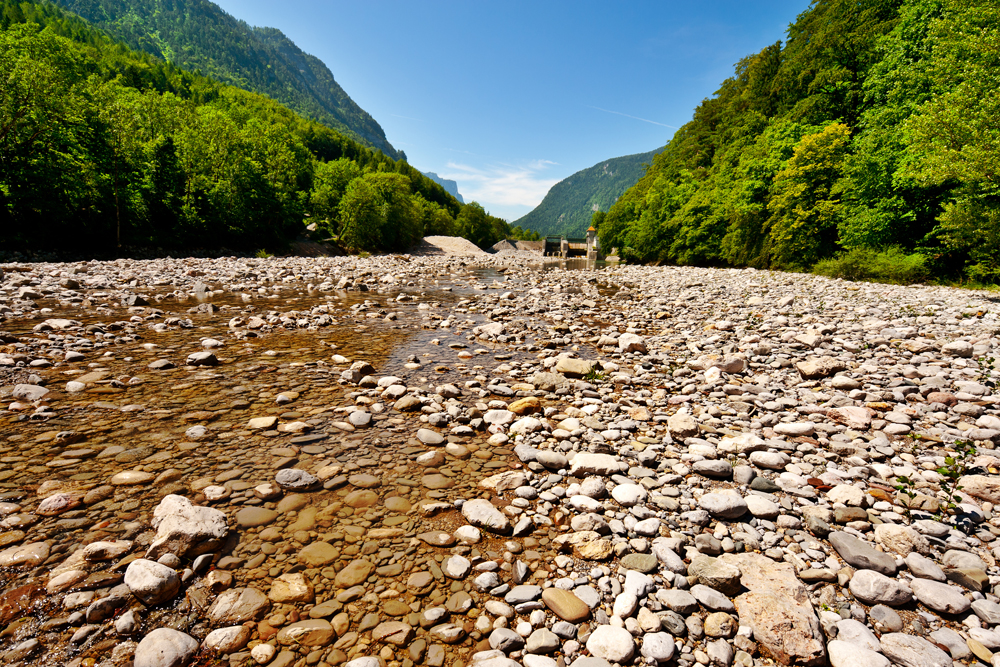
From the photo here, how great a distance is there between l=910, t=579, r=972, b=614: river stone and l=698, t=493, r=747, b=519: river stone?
3.38 ft

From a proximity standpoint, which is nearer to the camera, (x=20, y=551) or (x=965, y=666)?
(x=965, y=666)

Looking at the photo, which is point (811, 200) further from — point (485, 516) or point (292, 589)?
point (292, 589)

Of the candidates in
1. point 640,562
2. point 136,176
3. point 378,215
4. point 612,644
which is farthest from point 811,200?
point 378,215

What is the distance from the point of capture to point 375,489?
3.76 m

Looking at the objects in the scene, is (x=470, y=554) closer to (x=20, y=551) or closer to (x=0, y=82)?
(x=20, y=551)

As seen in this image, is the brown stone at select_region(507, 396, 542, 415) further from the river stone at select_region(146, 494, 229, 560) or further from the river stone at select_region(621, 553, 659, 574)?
the river stone at select_region(146, 494, 229, 560)

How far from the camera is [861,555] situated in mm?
2715

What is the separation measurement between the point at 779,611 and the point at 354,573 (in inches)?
112

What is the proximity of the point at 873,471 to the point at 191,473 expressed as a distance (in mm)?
6804

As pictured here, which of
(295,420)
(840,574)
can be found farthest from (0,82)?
(840,574)

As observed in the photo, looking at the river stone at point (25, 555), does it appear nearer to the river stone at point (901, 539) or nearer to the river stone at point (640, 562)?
the river stone at point (640, 562)

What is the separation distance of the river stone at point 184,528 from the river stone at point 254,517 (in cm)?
13

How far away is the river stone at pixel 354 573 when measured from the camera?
268 cm

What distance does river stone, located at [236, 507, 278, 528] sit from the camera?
10.4 feet
